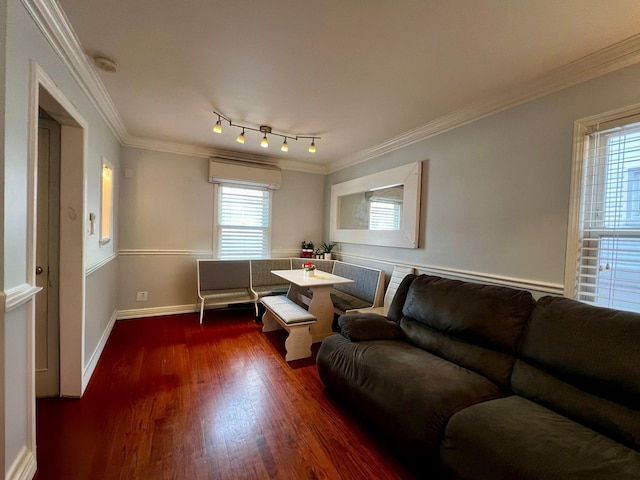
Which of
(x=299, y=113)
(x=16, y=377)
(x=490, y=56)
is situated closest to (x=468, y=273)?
(x=490, y=56)

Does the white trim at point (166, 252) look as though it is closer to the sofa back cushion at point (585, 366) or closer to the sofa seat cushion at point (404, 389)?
the sofa seat cushion at point (404, 389)

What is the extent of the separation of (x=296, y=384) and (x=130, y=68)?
2.76 metres

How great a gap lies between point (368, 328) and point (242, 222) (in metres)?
2.90

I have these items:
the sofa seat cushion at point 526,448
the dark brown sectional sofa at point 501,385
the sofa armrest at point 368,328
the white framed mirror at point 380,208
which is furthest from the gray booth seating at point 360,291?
the sofa seat cushion at point 526,448

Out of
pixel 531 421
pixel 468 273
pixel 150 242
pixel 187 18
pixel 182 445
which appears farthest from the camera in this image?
pixel 150 242

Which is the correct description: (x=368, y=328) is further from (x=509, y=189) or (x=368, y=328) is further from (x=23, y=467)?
(x=23, y=467)

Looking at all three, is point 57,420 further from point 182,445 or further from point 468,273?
point 468,273

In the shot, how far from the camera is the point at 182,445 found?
5.48 feet

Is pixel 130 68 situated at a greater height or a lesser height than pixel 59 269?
greater

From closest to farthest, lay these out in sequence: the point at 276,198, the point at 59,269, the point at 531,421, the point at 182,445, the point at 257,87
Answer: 1. the point at 531,421
2. the point at 182,445
3. the point at 59,269
4. the point at 257,87
5. the point at 276,198

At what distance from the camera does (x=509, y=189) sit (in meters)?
2.24

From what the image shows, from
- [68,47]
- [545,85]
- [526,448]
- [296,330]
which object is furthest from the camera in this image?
[296,330]

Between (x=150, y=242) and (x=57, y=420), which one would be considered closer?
(x=57, y=420)

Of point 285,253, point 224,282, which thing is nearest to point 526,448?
point 224,282
